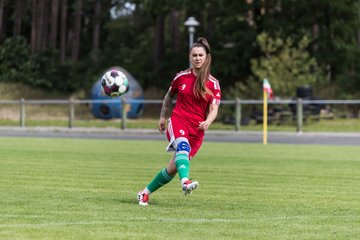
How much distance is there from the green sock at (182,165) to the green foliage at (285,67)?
108ft

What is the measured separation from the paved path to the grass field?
8.89m

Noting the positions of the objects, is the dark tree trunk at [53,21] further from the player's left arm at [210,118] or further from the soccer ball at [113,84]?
the player's left arm at [210,118]

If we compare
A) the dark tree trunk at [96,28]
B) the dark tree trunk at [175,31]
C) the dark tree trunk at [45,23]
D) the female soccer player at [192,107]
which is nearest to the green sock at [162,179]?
the female soccer player at [192,107]

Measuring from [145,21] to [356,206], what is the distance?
5994cm

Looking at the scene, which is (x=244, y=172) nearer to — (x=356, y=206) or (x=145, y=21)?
(x=356, y=206)

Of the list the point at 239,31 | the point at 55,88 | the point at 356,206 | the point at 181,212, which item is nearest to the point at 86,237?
the point at 181,212

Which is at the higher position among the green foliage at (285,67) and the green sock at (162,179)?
the green foliage at (285,67)

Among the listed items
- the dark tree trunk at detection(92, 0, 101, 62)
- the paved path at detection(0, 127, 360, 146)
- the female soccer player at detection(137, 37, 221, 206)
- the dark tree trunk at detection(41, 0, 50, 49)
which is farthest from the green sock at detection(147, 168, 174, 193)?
the dark tree trunk at detection(41, 0, 50, 49)

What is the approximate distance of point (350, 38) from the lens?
5684 cm

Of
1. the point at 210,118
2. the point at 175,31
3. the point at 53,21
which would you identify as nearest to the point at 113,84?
the point at 210,118

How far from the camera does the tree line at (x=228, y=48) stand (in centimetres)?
4794

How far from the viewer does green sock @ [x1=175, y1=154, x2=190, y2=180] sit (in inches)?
430

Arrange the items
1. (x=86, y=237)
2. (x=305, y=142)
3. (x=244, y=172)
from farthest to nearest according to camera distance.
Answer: (x=305, y=142)
(x=244, y=172)
(x=86, y=237)

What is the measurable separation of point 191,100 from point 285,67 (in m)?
34.1
